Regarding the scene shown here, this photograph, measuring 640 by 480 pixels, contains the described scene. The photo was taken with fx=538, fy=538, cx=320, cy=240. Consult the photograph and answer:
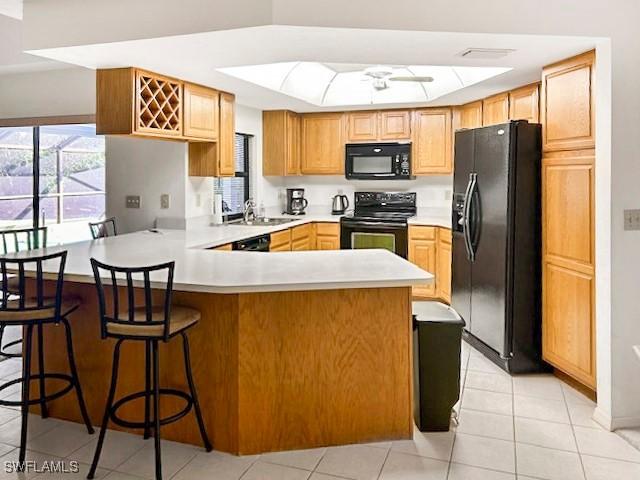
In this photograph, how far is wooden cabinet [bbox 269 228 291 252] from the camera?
16.0ft

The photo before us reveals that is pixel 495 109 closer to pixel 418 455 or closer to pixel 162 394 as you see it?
pixel 418 455

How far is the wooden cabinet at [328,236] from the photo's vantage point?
5824 millimetres

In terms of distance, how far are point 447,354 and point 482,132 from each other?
6.36ft

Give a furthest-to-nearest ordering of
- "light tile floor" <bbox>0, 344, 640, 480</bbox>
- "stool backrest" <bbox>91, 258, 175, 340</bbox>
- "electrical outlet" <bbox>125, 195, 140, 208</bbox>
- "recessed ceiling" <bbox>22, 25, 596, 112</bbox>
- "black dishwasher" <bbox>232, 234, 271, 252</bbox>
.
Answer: "electrical outlet" <bbox>125, 195, 140, 208</bbox>, "black dishwasher" <bbox>232, 234, 271, 252</bbox>, "recessed ceiling" <bbox>22, 25, 596, 112</bbox>, "light tile floor" <bbox>0, 344, 640, 480</bbox>, "stool backrest" <bbox>91, 258, 175, 340</bbox>

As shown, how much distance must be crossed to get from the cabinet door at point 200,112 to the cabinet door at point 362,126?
1.88 m

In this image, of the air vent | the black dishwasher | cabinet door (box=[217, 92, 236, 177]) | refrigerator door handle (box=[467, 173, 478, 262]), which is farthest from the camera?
cabinet door (box=[217, 92, 236, 177])

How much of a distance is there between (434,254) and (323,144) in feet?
5.98

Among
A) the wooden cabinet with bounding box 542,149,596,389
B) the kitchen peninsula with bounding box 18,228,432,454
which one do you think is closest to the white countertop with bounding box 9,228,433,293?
the kitchen peninsula with bounding box 18,228,432,454

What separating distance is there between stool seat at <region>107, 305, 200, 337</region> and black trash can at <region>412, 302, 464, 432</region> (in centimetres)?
117

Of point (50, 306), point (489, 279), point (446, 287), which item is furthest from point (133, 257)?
point (446, 287)

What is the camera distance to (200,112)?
14.3ft

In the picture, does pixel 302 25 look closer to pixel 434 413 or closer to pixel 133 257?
pixel 133 257

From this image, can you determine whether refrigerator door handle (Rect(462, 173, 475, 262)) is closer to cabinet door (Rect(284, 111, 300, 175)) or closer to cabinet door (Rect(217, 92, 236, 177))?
cabinet door (Rect(217, 92, 236, 177))

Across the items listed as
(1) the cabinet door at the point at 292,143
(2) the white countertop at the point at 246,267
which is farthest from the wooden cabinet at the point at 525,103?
(1) the cabinet door at the point at 292,143
